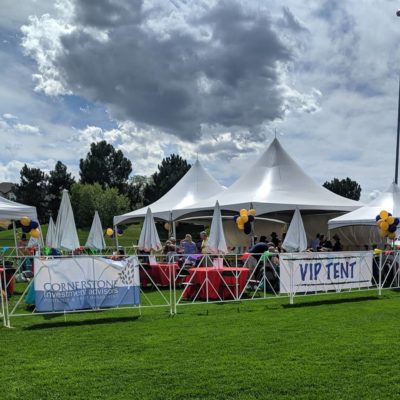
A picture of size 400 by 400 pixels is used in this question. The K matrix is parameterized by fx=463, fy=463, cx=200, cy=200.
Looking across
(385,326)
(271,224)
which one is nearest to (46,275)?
(385,326)

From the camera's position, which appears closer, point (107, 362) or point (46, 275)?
point (107, 362)

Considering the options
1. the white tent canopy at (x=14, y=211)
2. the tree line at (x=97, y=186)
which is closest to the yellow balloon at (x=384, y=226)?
the white tent canopy at (x=14, y=211)

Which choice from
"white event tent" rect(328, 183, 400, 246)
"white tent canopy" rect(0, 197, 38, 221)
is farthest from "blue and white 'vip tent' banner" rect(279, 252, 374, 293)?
"white tent canopy" rect(0, 197, 38, 221)

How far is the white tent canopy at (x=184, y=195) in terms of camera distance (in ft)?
81.7

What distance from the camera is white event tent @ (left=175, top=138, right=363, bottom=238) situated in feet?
65.5

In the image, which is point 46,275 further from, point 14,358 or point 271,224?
point 271,224

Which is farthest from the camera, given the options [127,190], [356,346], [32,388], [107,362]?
[127,190]

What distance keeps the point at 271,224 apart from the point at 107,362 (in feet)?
81.6

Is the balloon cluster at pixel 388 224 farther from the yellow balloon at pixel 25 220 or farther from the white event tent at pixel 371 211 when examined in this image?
the yellow balloon at pixel 25 220

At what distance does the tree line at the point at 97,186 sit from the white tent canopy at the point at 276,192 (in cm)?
3795

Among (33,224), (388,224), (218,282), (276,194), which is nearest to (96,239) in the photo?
(33,224)

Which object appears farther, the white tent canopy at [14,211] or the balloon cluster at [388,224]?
the balloon cluster at [388,224]

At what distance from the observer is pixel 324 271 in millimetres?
10703

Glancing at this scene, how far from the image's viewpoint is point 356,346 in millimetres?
6043
